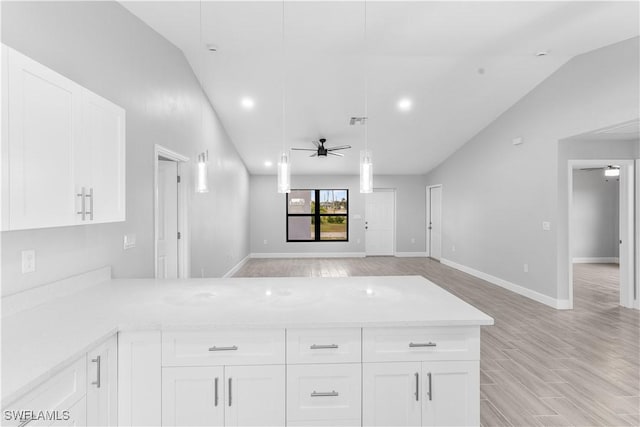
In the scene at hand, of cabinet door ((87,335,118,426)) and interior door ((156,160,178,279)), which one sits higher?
interior door ((156,160,178,279))

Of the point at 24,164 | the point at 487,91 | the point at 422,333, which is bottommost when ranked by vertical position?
the point at 422,333

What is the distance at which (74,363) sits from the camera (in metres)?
1.35

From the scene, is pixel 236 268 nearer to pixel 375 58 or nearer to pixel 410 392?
pixel 375 58

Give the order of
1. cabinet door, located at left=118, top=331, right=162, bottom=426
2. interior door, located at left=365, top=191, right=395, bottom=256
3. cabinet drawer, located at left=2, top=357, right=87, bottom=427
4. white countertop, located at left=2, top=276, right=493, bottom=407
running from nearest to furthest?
cabinet drawer, located at left=2, top=357, right=87, bottom=427, white countertop, located at left=2, top=276, right=493, bottom=407, cabinet door, located at left=118, top=331, right=162, bottom=426, interior door, located at left=365, top=191, right=395, bottom=256

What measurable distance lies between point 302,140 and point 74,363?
5921mm

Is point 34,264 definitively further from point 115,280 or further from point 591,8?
point 591,8

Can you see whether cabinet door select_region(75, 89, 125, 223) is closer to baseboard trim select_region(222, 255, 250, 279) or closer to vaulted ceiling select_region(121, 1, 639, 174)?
vaulted ceiling select_region(121, 1, 639, 174)

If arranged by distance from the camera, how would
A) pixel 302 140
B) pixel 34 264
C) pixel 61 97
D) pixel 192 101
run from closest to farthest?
pixel 61 97
pixel 34 264
pixel 192 101
pixel 302 140

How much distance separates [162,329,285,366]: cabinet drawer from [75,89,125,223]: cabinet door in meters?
0.85

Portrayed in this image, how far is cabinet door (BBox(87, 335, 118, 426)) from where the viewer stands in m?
1.45

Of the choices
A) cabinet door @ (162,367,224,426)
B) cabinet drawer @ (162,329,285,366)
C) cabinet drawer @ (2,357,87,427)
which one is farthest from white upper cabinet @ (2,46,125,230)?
cabinet door @ (162,367,224,426)

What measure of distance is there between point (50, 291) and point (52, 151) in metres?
0.88

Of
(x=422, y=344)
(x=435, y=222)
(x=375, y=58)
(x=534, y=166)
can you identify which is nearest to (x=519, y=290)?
(x=534, y=166)

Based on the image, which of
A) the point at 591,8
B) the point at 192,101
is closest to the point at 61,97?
the point at 192,101
